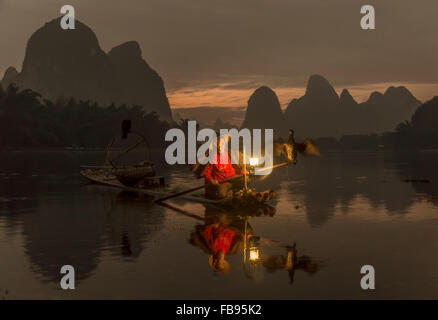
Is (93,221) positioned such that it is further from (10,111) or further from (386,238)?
(10,111)

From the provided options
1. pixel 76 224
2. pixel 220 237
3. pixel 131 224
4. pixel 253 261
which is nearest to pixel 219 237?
pixel 220 237

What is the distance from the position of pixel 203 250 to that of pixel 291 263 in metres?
2.33

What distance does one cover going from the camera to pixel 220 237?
45.1 ft

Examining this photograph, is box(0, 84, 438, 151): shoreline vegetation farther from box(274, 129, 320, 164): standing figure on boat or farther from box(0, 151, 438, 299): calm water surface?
box(274, 129, 320, 164): standing figure on boat

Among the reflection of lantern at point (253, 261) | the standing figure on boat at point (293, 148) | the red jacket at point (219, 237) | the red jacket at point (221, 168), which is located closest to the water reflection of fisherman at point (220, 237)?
the red jacket at point (219, 237)

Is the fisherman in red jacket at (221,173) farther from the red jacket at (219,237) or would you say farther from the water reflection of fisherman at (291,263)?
the water reflection of fisherman at (291,263)

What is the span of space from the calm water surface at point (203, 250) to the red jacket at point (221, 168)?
1.40 m

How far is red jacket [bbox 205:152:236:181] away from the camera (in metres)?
19.1

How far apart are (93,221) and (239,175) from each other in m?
5.40

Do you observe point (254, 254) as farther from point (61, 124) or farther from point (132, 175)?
point (61, 124)

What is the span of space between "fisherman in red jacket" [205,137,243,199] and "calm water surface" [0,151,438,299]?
1.04 meters

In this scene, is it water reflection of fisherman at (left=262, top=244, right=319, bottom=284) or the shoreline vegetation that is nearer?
water reflection of fisherman at (left=262, top=244, right=319, bottom=284)

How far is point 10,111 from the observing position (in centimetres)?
9975

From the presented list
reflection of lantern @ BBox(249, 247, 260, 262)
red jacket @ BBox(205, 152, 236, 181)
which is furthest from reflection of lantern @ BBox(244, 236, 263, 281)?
red jacket @ BBox(205, 152, 236, 181)
